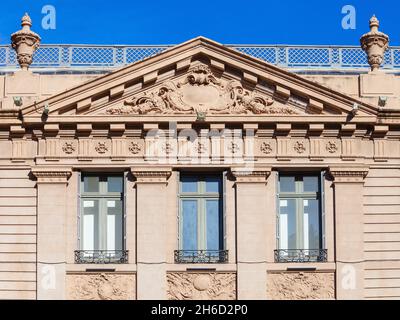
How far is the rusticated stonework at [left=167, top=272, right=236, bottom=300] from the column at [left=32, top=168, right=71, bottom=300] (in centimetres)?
291

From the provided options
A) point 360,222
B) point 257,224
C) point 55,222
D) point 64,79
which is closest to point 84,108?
point 64,79

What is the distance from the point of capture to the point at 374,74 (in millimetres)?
31688

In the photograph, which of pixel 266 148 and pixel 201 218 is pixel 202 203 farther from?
pixel 266 148

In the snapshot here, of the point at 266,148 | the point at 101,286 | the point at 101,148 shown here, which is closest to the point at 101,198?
the point at 101,148

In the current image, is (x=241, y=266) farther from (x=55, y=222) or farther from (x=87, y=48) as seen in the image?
(x=87, y=48)

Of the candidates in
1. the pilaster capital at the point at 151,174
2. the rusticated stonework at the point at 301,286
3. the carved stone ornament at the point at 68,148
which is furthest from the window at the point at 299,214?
the carved stone ornament at the point at 68,148

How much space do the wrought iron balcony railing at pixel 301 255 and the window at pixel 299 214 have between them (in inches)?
1.0

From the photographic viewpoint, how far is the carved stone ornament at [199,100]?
102 ft

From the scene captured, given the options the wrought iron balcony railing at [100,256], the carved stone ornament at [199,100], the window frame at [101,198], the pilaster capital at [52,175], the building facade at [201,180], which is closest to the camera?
the building facade at [201,180]

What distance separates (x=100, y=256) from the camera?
100 ft

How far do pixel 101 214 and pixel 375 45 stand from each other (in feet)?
29.2

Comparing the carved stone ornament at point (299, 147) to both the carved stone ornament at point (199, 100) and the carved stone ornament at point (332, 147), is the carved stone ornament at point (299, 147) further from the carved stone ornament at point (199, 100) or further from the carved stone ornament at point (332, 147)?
the carved stone ornament at point (199, 100)
